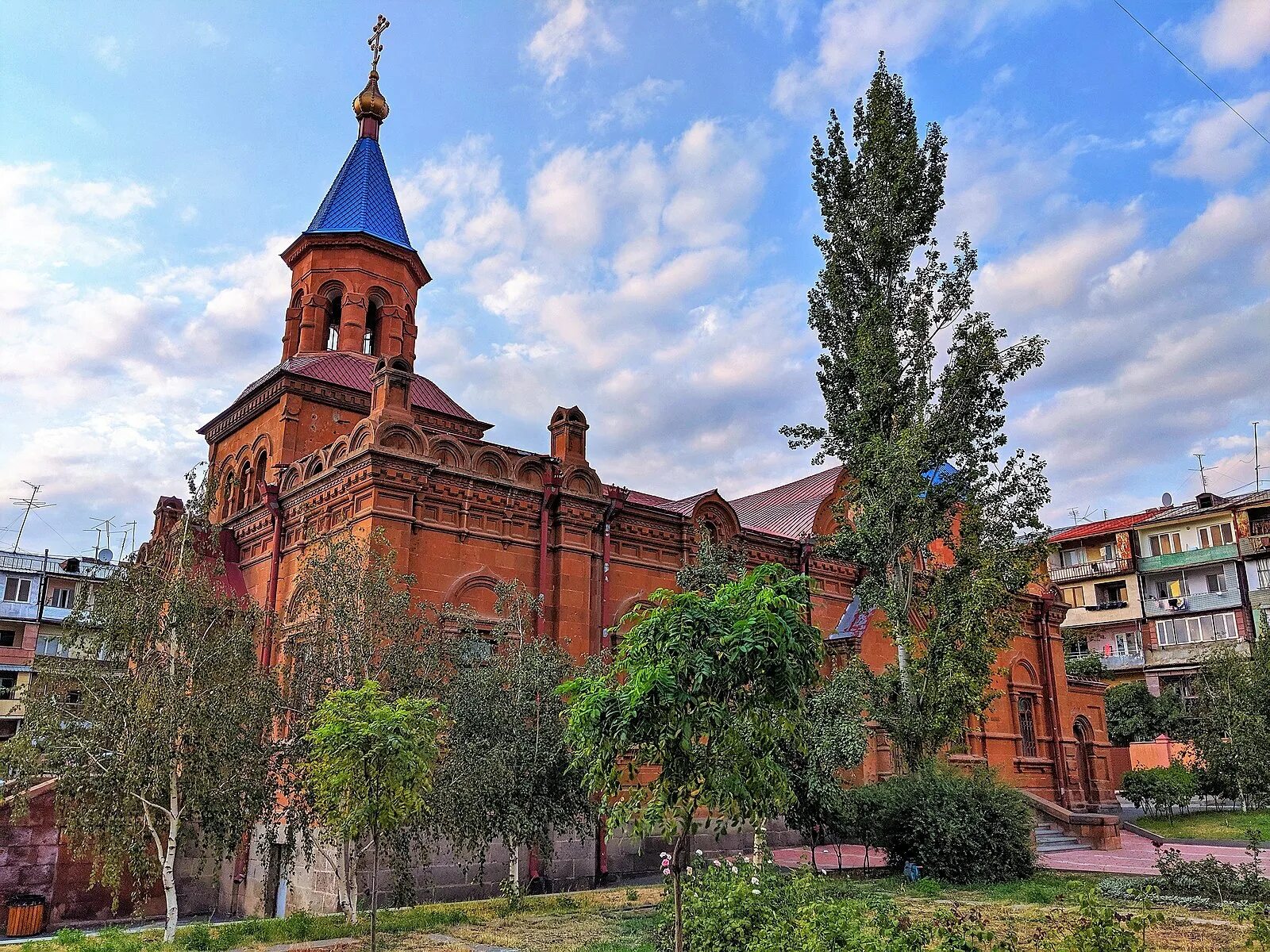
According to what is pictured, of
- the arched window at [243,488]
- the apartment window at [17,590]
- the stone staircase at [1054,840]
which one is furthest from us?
the apartment window at [17,590]

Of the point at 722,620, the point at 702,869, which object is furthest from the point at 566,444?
the point at 722,620

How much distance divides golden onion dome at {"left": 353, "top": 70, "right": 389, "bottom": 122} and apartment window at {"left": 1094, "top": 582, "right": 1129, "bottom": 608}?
46.1 meters

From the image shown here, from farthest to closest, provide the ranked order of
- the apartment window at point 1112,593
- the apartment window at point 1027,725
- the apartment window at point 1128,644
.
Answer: the apartment window at point 1112,593, the apartment window at point 1128,644, the apartment window at point 1027,725

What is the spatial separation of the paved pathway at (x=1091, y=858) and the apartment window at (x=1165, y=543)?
31084mm

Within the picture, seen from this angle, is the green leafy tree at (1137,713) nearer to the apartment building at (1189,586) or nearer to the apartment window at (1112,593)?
the apartment building at (1189,586)

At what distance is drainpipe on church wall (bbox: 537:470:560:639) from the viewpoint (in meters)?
17.8

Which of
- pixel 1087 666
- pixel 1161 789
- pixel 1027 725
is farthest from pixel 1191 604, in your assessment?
pixel 1027 725

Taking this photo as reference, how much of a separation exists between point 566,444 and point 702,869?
10.3 meters

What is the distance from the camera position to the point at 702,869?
34.2ft

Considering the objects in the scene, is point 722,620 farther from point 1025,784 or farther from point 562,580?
point 1025,784

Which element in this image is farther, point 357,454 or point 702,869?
point 357,454

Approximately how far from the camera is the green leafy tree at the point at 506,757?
1198 centimetres

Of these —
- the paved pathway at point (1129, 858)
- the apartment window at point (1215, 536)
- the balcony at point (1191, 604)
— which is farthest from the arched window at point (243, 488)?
the apartment window at point (1215, 536)

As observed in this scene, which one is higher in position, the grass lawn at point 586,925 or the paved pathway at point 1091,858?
the grass lawn at point 586,925
